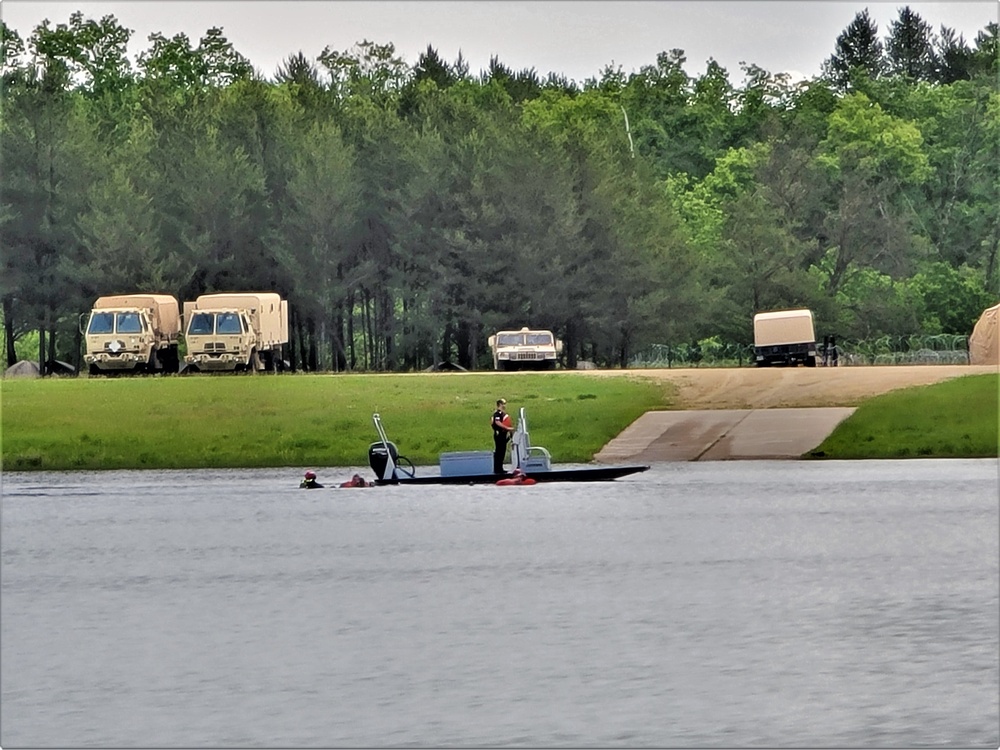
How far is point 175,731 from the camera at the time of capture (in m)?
29.1

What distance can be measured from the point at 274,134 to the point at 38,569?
7833 cm

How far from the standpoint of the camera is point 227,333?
338ft

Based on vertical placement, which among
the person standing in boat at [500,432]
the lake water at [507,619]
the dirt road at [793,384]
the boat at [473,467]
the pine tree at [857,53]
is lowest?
the lake water at [507,619]

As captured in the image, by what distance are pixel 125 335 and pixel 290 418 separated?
19327 mm

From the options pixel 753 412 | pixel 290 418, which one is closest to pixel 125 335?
pixel 290 418

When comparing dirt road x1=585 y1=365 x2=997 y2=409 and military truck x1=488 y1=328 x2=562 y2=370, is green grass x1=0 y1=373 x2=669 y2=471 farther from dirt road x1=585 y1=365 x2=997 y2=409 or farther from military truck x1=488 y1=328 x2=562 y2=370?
military truck x1=488 y1=328 x2=562 y2=370

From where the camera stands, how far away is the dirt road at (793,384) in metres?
86.0

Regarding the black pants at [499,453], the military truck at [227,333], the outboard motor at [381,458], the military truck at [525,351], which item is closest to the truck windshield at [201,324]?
the military truck at [227,333]

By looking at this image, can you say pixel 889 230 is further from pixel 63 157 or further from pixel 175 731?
pixel 175 731

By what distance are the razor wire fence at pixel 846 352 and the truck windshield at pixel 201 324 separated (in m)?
25.6

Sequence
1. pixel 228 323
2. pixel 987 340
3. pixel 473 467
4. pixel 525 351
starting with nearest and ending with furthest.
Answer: pixel 473 467, pixel 228 323, pixel 525 351, pixel 987 340

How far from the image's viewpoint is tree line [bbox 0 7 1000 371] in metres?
117

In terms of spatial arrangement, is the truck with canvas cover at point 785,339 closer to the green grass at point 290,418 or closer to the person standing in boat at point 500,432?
the green grass at point 290,418

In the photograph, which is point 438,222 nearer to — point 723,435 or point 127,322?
point 127,322
